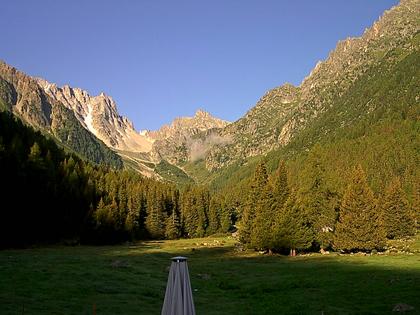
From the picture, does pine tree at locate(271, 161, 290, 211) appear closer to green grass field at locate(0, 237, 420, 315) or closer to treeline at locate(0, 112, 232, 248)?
green grass field at locate(0, 237, 420, 315)

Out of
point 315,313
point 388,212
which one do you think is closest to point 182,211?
point 388,212

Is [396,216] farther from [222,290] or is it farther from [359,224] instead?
[222,290]

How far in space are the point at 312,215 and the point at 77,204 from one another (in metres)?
61.9

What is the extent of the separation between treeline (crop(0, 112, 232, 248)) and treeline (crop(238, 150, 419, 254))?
4409 cm

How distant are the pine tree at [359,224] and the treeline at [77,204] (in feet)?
209

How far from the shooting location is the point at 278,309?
2905 cm

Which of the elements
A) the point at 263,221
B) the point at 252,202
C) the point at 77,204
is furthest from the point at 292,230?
the point at 77,204

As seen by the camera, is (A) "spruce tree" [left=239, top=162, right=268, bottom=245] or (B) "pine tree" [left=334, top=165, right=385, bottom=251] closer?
(B) "pine tree" [left=334, top=165, right=385, bottom=251]

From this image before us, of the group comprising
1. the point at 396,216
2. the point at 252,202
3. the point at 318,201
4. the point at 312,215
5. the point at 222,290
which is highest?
the point at 252,202

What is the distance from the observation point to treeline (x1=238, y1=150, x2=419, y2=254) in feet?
242

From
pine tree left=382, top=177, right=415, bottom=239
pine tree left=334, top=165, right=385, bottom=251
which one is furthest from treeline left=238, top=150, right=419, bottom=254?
pine tree left=382, top=177, right=415, bottom=239

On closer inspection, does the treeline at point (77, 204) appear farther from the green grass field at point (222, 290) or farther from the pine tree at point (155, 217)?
the green grass field at point (222, 290)

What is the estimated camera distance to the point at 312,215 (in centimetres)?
8156

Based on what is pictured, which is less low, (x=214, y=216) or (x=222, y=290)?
(x=214, y=216)
